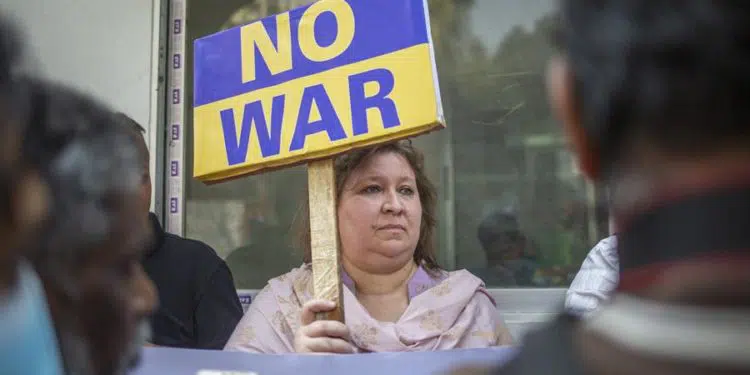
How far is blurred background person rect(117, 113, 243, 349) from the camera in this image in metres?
2.39

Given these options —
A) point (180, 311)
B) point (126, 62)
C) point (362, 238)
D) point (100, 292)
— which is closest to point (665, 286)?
point (100, 292)

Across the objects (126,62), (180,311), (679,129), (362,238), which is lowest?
(180,311)

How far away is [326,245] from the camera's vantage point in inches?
68.1

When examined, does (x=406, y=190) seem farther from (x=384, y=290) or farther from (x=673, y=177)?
(x=673, y=177)

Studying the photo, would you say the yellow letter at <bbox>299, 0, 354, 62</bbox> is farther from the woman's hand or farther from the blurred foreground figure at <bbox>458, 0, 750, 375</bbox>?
the blurred foreground figure at <bbox>458, 0, 750, 375</bbox>

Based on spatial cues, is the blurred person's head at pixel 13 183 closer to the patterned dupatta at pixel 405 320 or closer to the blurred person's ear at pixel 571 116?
the blurred person's ear at pixel 571 116

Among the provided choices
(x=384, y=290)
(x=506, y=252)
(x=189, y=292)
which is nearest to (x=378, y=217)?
(x=384, y=290)

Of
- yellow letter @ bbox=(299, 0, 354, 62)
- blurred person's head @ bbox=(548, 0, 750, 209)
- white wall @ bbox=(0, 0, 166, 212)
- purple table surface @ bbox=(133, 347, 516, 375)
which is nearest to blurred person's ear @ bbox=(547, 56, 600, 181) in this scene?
blurred person's head @ bbox=(548, 0, 750, 209)

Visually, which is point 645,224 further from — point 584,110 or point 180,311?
point 180,311

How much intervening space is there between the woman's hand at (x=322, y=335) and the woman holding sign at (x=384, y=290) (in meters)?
0.25

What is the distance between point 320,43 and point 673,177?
1.31 m

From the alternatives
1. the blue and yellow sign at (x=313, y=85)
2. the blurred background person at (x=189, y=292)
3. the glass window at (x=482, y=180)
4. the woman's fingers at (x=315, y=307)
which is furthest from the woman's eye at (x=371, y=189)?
the glass window at (x=482, y=180)

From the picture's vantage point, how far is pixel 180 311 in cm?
250

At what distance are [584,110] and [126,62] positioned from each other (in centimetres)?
282
